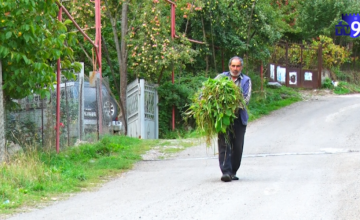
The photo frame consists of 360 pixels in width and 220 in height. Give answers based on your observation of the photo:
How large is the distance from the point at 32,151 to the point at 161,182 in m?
2.65

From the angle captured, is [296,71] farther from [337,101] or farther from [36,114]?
[36,114]

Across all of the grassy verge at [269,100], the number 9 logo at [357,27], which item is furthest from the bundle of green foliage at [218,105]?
the number 9 logo at [357,27]

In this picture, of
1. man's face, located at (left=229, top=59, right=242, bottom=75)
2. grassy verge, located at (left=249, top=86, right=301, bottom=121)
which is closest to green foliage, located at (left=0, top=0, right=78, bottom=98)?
man's face, located at (left=229, top=59, right=242, bottom=75)

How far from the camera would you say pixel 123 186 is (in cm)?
932

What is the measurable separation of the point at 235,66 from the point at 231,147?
120 cm

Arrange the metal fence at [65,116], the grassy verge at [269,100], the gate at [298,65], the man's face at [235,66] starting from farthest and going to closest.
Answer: the gate at [298,65] → the grassy verge at [269,100] → the metal fence at [65,116] → the man's face at [235,66]

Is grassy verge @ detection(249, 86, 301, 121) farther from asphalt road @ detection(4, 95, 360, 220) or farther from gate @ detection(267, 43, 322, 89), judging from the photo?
asphalt road @ detection(4, 95, 360, 220)

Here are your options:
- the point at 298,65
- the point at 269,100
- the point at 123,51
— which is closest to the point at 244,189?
the point at 123,51

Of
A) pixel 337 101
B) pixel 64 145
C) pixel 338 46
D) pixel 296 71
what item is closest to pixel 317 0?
pixel 338 46

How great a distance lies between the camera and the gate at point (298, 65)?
31.1 metres

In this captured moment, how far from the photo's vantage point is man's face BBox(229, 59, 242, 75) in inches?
364

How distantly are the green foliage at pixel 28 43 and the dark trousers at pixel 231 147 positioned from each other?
130 inches

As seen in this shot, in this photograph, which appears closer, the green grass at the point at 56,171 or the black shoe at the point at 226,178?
the green grass at the point at 56,171

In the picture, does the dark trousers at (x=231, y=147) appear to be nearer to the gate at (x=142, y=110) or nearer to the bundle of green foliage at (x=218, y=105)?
the bundle of green foliage at (x=218, y=105)
